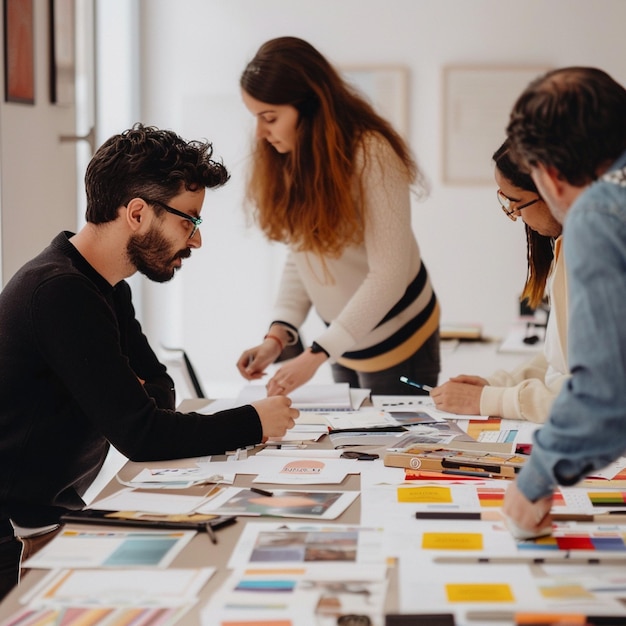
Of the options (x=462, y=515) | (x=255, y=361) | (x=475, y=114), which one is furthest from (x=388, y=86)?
(x=462, y=515)

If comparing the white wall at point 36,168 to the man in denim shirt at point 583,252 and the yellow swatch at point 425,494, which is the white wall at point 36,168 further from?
the man in denim shirt at point 583,252

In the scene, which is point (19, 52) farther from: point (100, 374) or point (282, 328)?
point (100, 374)

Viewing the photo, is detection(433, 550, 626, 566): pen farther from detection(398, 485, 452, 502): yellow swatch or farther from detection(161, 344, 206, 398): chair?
detection(161, 344, 206, 398): chair

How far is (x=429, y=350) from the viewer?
2.78 m

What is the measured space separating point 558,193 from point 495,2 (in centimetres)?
458

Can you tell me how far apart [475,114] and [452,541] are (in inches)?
177

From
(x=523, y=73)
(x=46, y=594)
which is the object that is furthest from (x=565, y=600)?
(x=523, y=73)

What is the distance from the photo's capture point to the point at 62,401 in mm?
1837

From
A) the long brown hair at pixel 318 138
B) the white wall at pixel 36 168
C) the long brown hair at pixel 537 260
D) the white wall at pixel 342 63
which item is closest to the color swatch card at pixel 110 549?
the long brown hair at pixel 537 260

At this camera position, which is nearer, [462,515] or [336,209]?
[462,515]

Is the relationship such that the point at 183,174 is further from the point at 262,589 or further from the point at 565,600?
the point at 565,600

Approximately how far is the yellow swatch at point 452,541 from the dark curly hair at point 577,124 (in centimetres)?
52

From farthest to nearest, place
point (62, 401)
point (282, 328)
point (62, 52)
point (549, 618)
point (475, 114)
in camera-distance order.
A: point (475, 114) → point (62, 52) → point (282, 328) → point (62, 401) → point (549, 618)

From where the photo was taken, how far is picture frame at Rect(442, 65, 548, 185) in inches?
215
